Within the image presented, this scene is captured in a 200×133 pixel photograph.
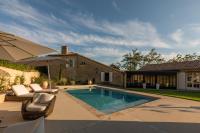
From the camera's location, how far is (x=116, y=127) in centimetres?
752

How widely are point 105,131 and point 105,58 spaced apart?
1821 inches

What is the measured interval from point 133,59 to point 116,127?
1787 inches

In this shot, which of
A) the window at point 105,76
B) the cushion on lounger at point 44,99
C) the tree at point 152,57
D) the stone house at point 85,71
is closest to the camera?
the cushion on lounger at point 44,99

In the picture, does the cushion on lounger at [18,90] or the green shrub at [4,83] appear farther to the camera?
the green shrub at [4,83]

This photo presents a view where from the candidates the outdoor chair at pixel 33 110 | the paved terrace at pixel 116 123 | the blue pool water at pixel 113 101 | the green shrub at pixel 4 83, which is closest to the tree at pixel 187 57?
the blue pool water at pixel 113 101

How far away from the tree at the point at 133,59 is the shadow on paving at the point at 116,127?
44364mm

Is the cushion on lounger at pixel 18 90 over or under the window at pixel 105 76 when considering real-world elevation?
under

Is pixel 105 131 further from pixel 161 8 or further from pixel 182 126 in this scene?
pixel 161 8

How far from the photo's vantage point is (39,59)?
16781 mm

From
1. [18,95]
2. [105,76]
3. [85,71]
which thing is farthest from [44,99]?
[85,71]

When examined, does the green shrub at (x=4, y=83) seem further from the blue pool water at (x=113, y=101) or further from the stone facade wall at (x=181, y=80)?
the stone facade wall at (x=181, y=80)

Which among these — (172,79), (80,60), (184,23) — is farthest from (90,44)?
(184,23)

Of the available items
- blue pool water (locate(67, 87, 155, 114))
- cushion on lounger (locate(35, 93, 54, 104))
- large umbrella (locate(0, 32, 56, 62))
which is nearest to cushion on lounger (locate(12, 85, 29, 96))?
cushion on lounger (locate(35, 93, 54, 104))

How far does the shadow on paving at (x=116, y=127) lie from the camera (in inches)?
278
